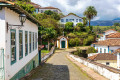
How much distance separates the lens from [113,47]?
3431cm

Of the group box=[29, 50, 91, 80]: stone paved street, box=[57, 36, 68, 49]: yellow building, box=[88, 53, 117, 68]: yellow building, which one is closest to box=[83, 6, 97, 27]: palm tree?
box=[57, 36, 68, 49]: yellow building

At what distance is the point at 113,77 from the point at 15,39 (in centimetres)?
522

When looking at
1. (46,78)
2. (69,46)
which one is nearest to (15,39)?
(46,78)

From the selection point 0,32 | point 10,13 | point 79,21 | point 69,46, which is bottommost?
point 69,46

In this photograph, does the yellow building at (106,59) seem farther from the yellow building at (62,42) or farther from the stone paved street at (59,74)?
the yellow building at (62,42)

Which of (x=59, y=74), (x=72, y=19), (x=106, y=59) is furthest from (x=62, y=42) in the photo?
(x=59, y=74)

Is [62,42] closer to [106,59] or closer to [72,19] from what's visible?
[72,19]

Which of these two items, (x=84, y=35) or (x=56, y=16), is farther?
(x=56, y=16)

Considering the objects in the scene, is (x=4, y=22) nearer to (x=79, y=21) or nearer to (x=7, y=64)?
(x=7, y=64)

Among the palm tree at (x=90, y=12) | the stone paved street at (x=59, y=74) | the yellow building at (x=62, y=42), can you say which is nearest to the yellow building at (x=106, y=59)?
the stone paved street at (x=59, y=74)

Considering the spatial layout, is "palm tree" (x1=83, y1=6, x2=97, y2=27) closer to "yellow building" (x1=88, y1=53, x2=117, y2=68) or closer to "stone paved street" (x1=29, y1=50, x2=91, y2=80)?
"yellow building" (x1=88, y1=53, x2=117, y2=68)

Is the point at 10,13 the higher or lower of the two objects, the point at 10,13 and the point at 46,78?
the higher

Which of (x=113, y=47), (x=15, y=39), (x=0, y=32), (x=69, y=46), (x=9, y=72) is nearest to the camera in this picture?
(x=0, y=32)

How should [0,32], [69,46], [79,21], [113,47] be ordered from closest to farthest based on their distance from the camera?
[0,32] < [113,47] < [69,46] < [79,21]
